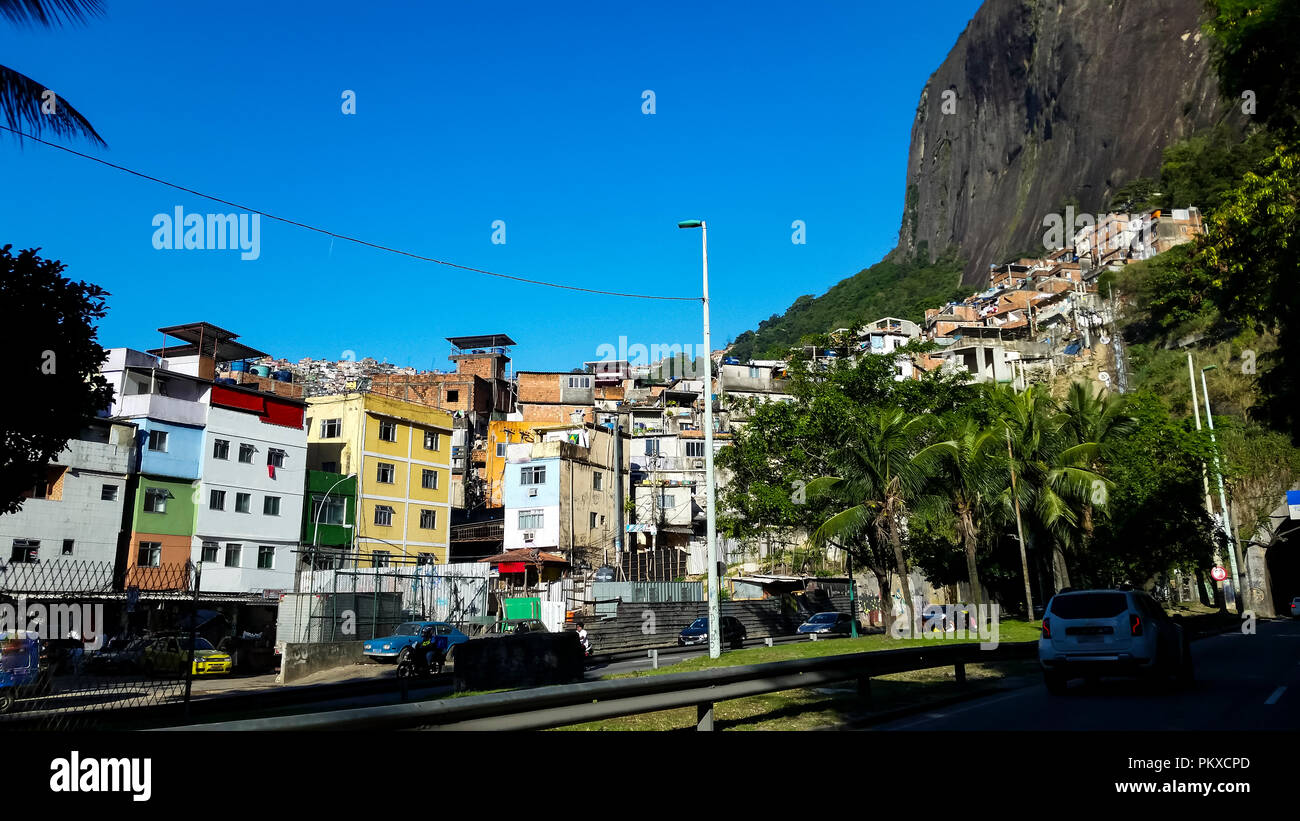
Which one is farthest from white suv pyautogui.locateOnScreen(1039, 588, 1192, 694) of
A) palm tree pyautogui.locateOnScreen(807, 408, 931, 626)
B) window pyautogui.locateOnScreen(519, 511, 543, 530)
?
window pyautogui.locateOnScreen(519, 511, 543, 530)

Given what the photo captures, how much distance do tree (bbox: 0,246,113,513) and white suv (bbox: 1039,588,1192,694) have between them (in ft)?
54.5

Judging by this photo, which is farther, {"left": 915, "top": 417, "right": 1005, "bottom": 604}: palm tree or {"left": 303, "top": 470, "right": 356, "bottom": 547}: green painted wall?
{"left": 303, "top": 470, "right": 356, "bottom": 547}: green painted wall

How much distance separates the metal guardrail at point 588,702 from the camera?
5.84 meters

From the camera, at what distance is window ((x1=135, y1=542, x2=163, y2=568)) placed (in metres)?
40.9

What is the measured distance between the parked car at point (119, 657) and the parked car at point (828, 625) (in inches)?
1001

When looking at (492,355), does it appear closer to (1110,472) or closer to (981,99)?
(1110,472)

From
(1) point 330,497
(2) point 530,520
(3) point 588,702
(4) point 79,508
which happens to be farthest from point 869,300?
(3) point 588,702

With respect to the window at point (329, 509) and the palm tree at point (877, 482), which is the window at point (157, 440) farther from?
the palm tree at point (877, 482)

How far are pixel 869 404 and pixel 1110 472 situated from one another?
1089 centimetres

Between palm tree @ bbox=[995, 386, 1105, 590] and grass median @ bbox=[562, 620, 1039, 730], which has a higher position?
palm tree @ bbox=[995, 386, 1105, 590]

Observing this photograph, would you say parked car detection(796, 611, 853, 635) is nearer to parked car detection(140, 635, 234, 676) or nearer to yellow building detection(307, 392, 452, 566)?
parked car detection(140, 635, 234, 676)

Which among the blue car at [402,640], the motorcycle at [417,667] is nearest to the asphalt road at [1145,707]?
the motorcycle at [417,667]

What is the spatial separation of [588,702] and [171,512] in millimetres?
41176

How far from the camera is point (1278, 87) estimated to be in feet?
62.1
